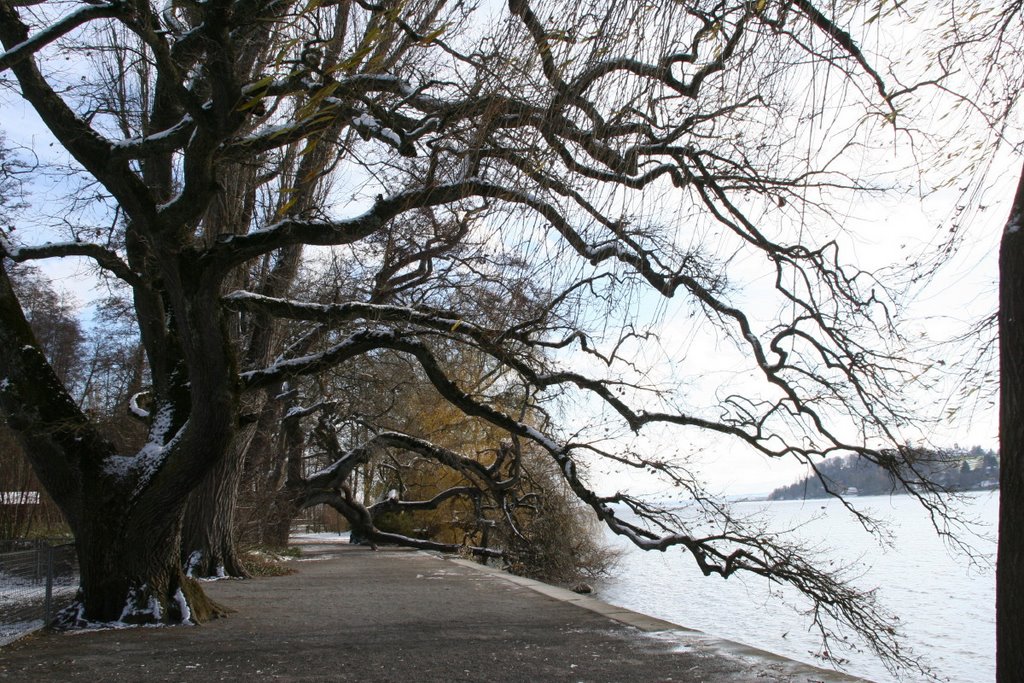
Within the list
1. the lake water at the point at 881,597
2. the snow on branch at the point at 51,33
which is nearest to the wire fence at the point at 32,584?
the snow on branch at the point at 51,33

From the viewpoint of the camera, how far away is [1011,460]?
3.51 m

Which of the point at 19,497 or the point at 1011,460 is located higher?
the point at 19,497

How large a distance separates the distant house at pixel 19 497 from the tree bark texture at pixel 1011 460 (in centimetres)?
2155

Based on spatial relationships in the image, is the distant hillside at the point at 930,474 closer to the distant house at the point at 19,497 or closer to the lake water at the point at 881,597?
the lake water at the point at 881,597

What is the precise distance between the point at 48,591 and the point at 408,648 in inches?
173

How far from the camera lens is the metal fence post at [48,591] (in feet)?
31.5

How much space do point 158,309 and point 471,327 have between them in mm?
4507

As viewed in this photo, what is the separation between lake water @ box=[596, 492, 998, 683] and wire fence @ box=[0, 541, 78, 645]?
818 centimetres

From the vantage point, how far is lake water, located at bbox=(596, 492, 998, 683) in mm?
12086

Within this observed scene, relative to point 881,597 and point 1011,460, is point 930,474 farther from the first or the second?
point 881,597

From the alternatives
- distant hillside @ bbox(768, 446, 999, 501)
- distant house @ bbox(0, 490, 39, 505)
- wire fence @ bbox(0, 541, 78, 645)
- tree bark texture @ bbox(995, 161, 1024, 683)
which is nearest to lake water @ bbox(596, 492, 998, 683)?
distant hillside @ bbox(768, 446, 999, 501)

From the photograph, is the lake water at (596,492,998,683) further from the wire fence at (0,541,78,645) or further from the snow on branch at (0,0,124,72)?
the snow on branch at (0,0,124,72)

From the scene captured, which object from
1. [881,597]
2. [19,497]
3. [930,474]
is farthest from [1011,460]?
[19,497]

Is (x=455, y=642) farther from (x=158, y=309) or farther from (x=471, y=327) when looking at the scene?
(x=158, y=309)
